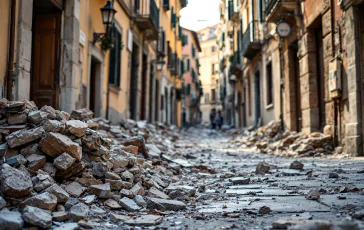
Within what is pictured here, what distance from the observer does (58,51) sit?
7141mm

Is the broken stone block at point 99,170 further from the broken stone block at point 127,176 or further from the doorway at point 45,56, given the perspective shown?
the doorway at point 45,56

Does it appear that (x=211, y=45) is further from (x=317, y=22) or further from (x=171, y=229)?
(x=171, y=229)

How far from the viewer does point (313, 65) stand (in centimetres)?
974

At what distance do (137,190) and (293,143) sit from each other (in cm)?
713

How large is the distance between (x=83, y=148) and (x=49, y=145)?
0.52 meters

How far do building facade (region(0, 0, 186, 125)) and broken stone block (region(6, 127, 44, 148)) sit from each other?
1564mm

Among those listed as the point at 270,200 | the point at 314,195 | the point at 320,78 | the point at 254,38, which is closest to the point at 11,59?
the point at 270,200

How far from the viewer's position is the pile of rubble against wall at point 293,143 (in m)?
8.43

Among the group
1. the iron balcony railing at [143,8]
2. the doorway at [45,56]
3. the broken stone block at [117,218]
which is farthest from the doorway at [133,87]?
the broken stone block at [117,218]

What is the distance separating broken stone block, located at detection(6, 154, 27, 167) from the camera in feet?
11.1

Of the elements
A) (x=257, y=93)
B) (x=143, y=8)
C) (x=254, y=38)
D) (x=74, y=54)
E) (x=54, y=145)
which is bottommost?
(x=54, y=145)

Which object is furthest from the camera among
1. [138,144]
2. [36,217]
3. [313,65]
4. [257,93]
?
[257,93]

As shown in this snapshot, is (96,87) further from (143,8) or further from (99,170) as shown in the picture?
(99,170)

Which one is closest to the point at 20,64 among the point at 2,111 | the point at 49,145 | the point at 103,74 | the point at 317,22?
the point at 2,111
